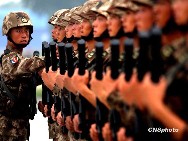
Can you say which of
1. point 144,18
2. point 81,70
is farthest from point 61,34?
point 144,18

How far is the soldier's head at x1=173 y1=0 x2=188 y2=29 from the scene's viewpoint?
308cm

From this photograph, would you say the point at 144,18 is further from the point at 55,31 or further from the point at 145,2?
the point at 55,31

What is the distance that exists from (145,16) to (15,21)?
12.6ft

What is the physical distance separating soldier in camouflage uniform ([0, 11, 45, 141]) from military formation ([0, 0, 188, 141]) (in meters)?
0.01

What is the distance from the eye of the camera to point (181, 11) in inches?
122

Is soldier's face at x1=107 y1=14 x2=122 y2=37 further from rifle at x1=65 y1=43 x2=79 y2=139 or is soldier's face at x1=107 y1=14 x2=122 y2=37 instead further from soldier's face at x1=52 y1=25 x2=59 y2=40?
soldier's face at x1=52 y1=25 x2=59 y2=40

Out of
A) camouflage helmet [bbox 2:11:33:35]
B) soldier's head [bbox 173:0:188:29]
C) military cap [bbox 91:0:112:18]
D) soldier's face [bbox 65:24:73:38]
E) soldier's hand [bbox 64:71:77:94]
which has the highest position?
camouflage helmet [bbox 2:11:33:35]

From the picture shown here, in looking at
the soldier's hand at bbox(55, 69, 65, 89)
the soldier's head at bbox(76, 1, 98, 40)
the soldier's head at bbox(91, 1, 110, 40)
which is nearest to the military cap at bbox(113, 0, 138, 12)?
the soldier's head at bbox(91, 1, 110, 40)

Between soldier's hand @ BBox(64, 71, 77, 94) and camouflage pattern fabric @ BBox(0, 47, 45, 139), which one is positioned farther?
camouflage pattern fabric @ BBox(0, 47, 45, 139)

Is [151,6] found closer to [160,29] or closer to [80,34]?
A: [160,29]

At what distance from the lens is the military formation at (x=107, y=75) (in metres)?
3.19

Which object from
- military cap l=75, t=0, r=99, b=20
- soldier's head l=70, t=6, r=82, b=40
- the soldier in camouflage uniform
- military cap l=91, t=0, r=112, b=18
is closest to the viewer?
military cap l=91, t=0, r=112, b=18

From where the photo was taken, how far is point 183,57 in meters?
3.08

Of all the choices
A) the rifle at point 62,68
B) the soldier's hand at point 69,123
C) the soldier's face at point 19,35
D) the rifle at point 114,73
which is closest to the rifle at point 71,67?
the soldier's hand at point 69,123
